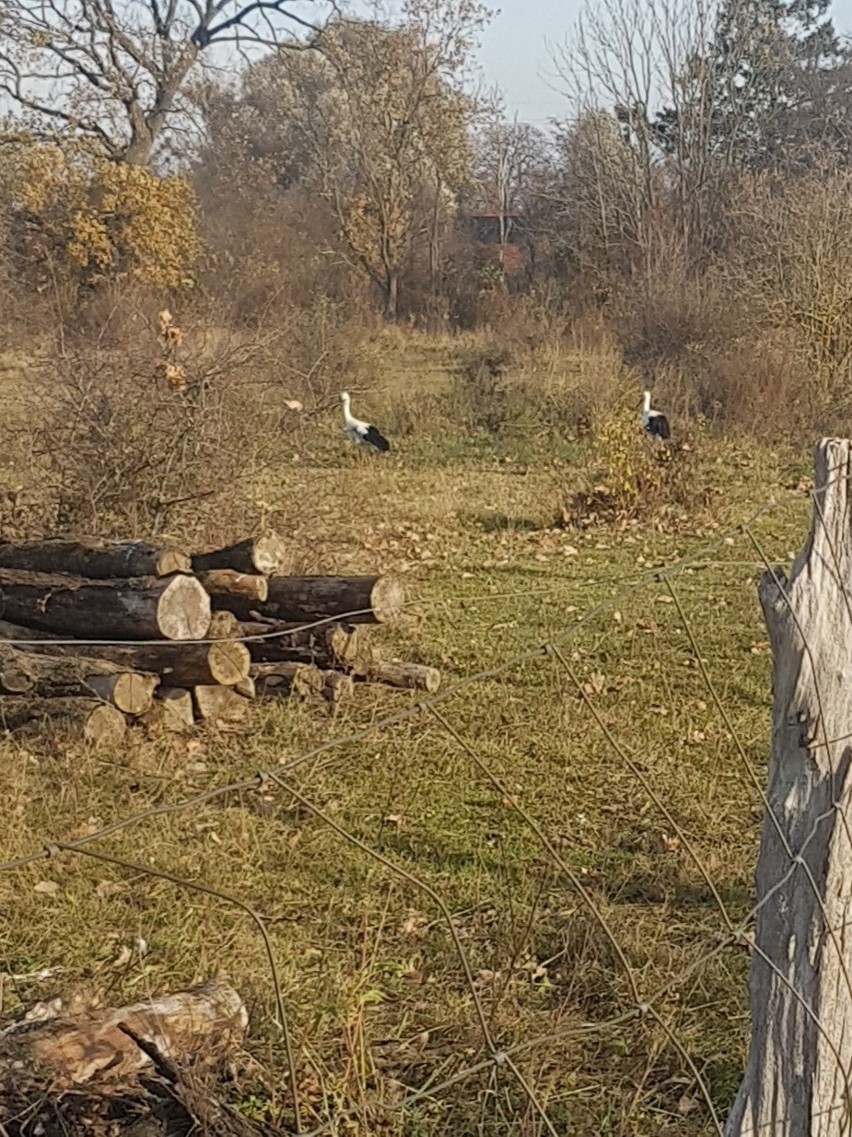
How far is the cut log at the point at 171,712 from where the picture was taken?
5531 mm

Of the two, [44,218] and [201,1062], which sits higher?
[44,218]

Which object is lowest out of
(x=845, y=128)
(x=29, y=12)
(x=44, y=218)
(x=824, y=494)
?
(x=824, y=494)

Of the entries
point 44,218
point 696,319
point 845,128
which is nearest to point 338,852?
point 696,319

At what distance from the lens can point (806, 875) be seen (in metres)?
1.88

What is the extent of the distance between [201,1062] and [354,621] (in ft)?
11.3

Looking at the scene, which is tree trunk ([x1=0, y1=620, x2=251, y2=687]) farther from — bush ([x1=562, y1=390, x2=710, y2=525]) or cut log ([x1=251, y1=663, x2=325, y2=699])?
bush ([x1=562, y1=390, x2=710, y2=525])

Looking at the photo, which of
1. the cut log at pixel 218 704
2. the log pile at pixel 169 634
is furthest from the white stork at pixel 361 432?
the cut log at pixel 218 704

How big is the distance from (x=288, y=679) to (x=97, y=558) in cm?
105

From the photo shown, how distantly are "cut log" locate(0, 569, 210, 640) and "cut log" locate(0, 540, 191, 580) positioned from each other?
0.07 metres

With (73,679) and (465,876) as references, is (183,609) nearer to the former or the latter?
(73,679)

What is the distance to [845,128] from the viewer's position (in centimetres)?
2398

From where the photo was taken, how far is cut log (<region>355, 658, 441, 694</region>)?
20.4ft

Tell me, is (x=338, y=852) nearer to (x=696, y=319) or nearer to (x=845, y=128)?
(x=696, y=319)

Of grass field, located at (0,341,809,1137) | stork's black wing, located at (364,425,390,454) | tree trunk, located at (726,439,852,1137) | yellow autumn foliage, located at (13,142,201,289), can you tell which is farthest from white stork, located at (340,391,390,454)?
tree trunk, located at (726,439,852,1137)
